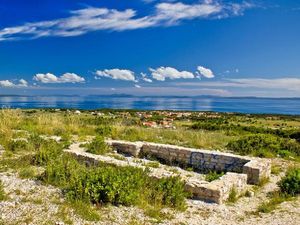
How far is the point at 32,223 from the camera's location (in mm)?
7016

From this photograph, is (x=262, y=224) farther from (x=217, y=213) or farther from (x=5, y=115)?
(x=5, y=115)

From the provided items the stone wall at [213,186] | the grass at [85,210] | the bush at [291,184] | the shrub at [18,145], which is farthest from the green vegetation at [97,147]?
the bush at [291,184]

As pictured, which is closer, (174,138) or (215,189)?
(215,189)

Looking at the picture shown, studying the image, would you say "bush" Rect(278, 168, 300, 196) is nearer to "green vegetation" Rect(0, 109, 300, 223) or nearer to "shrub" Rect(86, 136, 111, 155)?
"green vegetation" Rect(0, 109, 300, 223)

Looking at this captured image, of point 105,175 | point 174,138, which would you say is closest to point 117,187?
point 105,175

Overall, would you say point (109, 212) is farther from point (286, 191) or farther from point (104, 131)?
point (104, 131)

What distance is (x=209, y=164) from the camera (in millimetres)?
13891

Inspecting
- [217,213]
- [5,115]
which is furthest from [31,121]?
[217,213]

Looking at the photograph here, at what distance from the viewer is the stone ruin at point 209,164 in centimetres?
966

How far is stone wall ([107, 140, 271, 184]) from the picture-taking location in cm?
1209

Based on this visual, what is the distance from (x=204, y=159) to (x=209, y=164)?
29 cm

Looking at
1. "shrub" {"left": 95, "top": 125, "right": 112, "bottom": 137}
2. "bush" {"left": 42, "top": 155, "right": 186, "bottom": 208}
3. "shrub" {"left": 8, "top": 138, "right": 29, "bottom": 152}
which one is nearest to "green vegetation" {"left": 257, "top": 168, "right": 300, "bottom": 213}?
"bush" {"left": 42, "top": 155, "right": 186, "bottom": 208}

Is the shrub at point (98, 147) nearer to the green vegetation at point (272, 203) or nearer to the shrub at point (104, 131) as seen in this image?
the shrub at point (104, 131)

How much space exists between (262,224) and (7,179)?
713 centimetres
